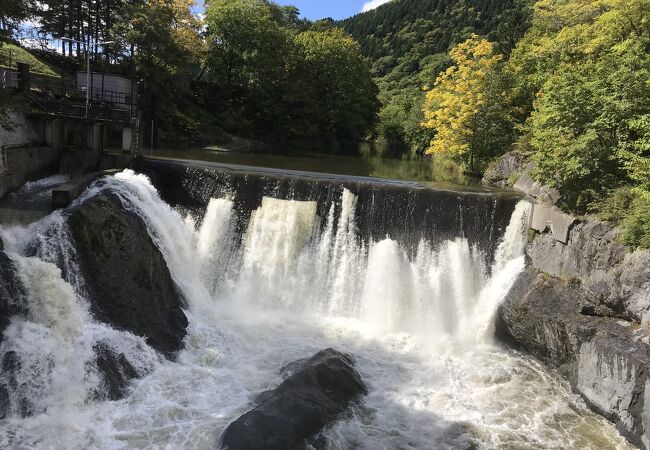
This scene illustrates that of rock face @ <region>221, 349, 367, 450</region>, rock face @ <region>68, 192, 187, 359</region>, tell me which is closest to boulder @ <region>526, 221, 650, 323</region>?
rock face @ <region>221, 349, 367, 450</region>

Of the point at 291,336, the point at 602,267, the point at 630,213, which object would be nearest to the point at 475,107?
the point at 630,213

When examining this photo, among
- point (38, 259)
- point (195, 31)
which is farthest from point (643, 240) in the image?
point (195, 31)

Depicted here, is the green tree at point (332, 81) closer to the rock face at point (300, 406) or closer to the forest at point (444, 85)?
the forest at point (444, 85)

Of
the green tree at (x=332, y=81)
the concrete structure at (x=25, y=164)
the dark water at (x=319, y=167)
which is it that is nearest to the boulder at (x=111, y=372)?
the concrete structure at (x=25, y=164)

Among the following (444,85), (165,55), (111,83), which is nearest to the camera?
(444,85)

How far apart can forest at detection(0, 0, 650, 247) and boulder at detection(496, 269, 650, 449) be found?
187 centimetres

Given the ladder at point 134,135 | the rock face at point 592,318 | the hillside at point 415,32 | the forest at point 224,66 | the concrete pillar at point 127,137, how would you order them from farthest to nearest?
the hillside at point 415,32
the forest at point 224,66
the ladder at point 134,135
the concrete pillar at point 127,137
the rock face at point 592,318

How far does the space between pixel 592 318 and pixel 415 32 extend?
12434 centimetres

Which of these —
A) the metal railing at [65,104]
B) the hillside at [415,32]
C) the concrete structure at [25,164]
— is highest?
the hillside at [415,32]

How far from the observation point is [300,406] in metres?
7.97

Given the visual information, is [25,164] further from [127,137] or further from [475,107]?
[475,107]

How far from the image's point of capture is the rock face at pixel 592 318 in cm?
878

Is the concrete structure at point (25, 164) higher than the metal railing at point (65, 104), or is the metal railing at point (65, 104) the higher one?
the metal railing at point (65, 104)

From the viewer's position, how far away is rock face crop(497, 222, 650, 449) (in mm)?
8781
